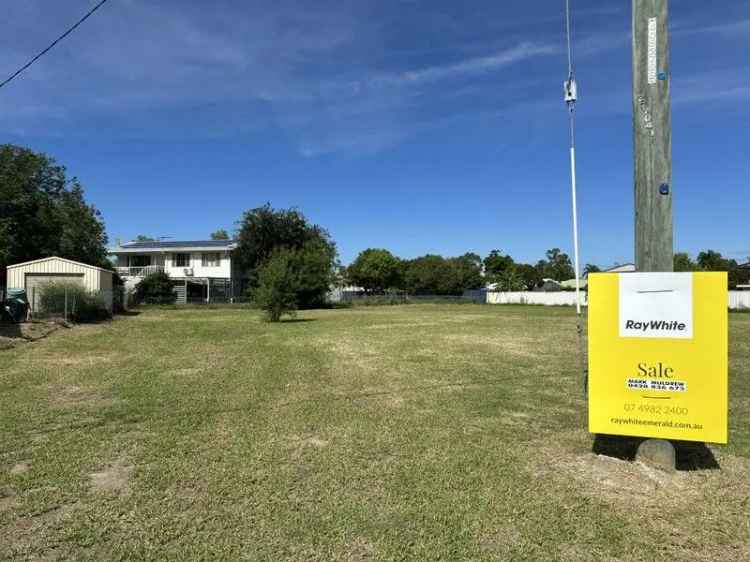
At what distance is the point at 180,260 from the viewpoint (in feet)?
164

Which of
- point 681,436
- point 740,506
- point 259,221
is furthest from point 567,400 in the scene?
point 259,221

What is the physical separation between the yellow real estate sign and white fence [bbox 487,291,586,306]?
49007mm

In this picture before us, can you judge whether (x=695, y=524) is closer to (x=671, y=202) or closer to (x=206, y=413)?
(x=671, y=202)

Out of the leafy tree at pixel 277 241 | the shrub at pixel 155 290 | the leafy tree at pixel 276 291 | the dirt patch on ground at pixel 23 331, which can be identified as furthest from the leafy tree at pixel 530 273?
the dirt patch on ground at pixel 23 331

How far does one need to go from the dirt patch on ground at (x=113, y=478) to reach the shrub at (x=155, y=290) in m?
37.3

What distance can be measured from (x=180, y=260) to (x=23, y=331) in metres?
36.0

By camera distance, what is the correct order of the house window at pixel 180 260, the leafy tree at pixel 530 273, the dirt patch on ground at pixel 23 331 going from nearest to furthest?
the dirt patch on ground at pixel 23 331, the house window at pixel 180 260, the leafy tree at pixel 530 273

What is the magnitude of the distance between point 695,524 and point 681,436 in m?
0.96

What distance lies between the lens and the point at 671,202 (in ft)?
14.1

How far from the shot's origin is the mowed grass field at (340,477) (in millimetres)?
3084

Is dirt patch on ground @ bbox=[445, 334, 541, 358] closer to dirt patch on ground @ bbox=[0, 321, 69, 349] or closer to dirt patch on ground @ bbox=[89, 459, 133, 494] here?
dirt patch on ground @ bbox=[89, 459, 133, 494]

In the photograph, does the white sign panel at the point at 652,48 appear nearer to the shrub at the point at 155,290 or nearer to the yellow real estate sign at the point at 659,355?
the yellow real estate sign at the point at 659,355

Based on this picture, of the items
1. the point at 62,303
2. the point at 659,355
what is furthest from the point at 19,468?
the point at 62,303

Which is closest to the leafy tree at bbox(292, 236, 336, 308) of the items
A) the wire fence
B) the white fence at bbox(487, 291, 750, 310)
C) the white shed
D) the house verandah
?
the wire fence
